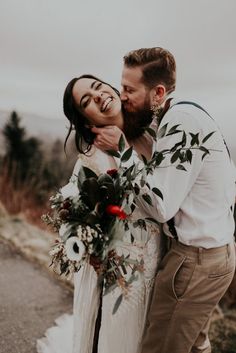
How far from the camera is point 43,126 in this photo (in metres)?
6.61

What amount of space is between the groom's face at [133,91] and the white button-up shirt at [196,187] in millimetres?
307

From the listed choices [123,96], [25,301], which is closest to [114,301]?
[123,96]

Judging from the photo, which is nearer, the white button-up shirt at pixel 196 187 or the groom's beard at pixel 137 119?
the white button-up shirt at pixel 196 187

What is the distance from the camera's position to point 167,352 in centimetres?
214

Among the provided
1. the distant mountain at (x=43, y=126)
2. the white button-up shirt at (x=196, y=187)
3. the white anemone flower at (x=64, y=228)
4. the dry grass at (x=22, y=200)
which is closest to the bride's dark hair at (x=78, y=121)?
the white button-up shirt at (x=196, y=187)

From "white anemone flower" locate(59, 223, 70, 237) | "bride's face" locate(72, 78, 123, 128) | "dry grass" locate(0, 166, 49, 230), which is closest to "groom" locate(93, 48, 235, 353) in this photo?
"bride's face" locate(72, 78, 123, 128)

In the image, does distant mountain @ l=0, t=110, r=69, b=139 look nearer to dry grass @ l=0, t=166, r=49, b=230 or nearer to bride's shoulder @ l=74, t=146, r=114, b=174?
dry grass @ l=0, t=166, r=49, b=230

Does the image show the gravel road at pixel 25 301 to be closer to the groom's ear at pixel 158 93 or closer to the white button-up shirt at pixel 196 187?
the white button-up shirt at pixel 196 187

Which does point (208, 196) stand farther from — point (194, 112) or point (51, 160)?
point (51, 160)

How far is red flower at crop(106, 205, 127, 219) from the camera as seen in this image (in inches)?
65.9

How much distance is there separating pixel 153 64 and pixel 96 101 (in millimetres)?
343

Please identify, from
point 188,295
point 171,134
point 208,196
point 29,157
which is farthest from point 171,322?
point 29,157

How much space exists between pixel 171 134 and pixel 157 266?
0.77 metres

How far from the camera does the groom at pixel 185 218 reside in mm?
1849
